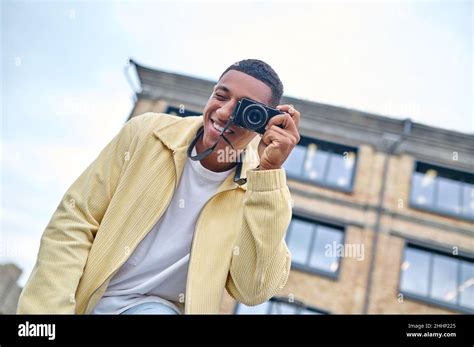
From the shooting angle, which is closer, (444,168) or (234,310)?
(234,310)

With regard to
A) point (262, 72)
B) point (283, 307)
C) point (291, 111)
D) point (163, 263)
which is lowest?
point (283, 307)

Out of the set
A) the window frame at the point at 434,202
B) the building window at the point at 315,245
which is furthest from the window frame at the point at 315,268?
the window frame at the point at 434,202

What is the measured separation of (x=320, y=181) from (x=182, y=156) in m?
5.59

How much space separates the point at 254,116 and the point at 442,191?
603cm

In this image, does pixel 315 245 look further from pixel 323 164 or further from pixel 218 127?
pixel 218 127

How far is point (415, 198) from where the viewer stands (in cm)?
622

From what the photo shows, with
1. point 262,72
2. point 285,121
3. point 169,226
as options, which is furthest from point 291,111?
point 169,226

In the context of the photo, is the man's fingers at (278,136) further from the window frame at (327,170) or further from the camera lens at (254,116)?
the window frame at (327,170)

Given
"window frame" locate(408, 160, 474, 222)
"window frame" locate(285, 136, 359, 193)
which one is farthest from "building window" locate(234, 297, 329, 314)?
"window frame" locate(408, 160, 474, 222)

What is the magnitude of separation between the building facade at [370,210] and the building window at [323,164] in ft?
0.05

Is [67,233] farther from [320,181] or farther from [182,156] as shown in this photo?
[320,181]

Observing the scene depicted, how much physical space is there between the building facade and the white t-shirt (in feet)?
14.9

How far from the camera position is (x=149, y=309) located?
3.02 feet
